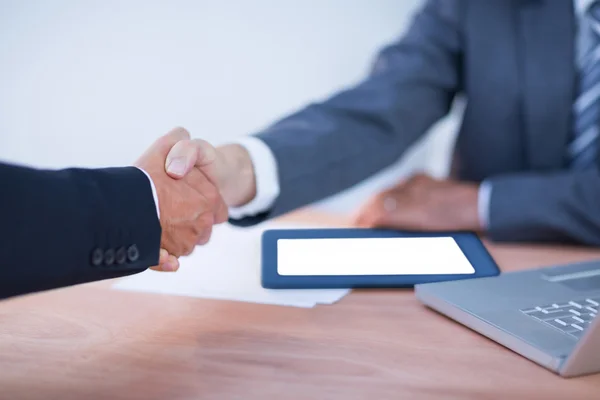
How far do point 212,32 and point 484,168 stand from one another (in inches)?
33.7

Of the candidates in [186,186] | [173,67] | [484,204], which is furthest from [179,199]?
[173,67]

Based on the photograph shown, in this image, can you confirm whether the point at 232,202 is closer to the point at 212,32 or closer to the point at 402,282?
the point at 402,282

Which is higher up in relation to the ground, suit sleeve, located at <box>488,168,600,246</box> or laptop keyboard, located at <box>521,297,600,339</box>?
laptop keyboard, located at <box>521,297,600,339</box>

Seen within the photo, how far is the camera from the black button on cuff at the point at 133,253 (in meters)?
0.69

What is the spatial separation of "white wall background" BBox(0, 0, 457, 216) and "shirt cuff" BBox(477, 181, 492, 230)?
742 millimetres

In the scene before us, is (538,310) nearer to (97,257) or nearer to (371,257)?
(371,257)

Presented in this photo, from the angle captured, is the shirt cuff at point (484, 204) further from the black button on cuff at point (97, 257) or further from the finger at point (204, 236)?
the black button on cuff at point (97, 257)

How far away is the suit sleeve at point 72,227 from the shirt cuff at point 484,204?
59 centimetres

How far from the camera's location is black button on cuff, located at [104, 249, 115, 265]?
2.18 ft

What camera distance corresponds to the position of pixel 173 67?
1843mm

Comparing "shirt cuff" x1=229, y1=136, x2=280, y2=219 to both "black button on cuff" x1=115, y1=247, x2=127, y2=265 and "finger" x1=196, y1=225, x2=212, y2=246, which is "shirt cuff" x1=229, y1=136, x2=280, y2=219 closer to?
"finger" x1=196, y1=225, x2=212, y2=246

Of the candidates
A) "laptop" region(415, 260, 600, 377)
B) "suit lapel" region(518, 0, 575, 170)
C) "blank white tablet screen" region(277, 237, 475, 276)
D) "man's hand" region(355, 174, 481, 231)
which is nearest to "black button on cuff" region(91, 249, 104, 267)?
"blank white tablet screen" region(277, 237, 475, 276)

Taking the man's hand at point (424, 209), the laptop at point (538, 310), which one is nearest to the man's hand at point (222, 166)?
the man's hand at point (424, 209)

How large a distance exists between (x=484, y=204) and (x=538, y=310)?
0.44 metres
